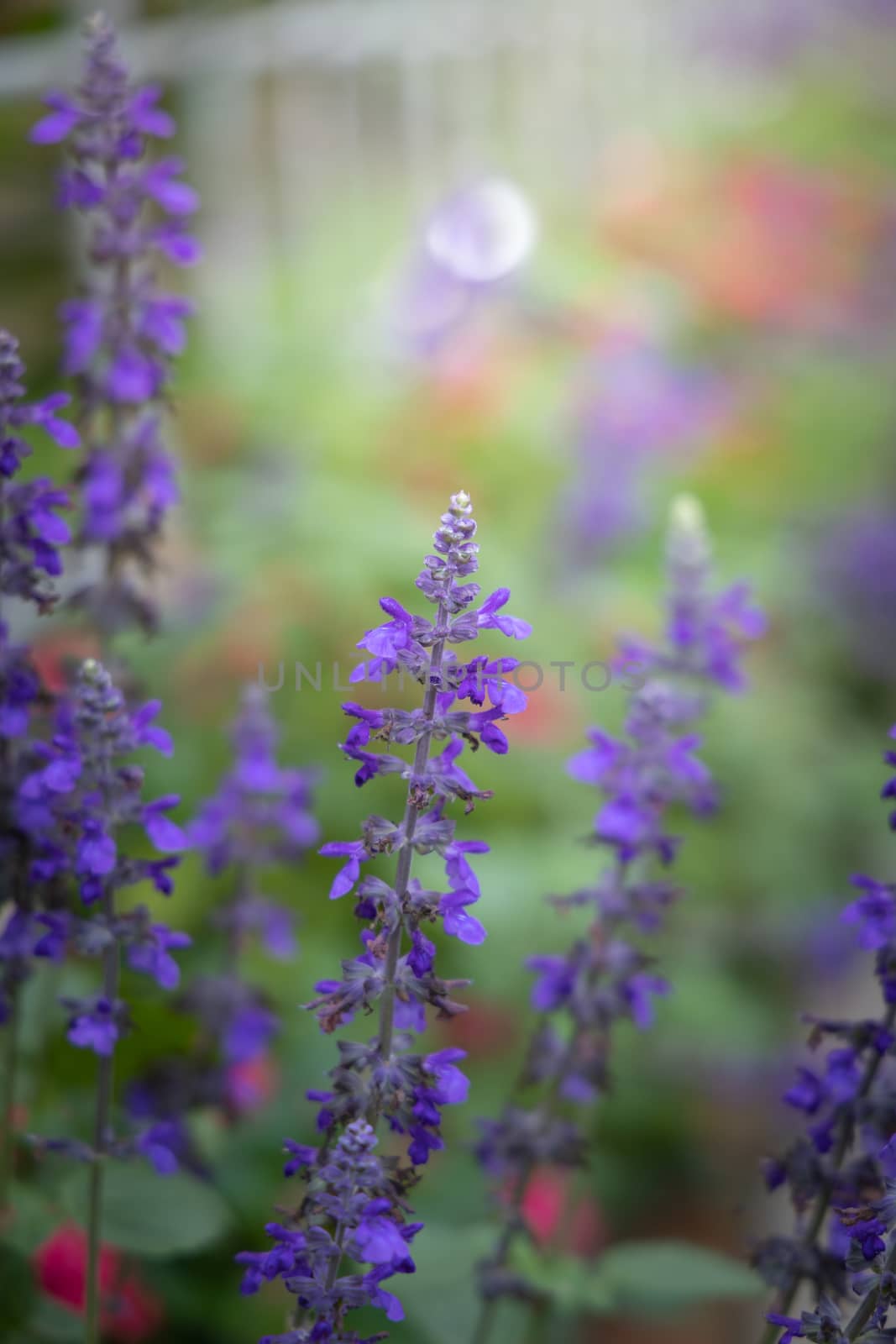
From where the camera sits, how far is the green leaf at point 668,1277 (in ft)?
7.58

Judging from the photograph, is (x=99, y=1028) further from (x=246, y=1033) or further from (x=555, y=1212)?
(x=555, y=1212)

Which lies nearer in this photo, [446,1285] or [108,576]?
[446,1285]

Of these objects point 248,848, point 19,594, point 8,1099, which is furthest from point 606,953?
point 19,594

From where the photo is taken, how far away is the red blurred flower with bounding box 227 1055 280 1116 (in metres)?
2.65

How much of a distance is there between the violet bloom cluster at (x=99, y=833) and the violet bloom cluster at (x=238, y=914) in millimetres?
564

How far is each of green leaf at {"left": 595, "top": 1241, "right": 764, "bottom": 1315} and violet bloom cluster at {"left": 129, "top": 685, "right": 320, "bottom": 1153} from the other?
2.60 feet

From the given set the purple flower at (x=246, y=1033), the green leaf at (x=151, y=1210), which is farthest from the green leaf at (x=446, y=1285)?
the purple flower at (x=246, y=1033)

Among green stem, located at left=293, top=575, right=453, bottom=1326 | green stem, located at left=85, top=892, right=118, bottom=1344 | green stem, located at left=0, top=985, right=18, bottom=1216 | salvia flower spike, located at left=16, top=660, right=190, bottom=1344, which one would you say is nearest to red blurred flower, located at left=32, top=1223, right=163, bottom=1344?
green stem, located at left=0, top=985, right=18, bottom=1216

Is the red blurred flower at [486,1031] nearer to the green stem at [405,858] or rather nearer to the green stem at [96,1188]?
the green stem at [96,1188]

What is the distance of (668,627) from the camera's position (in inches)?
94.6

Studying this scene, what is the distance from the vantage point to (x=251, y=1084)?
2824 millimetres

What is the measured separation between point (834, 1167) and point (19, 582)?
142 centimetres

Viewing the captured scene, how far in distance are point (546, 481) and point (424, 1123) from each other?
429 centimetres

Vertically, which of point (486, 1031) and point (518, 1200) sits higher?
point (486, 1031)
